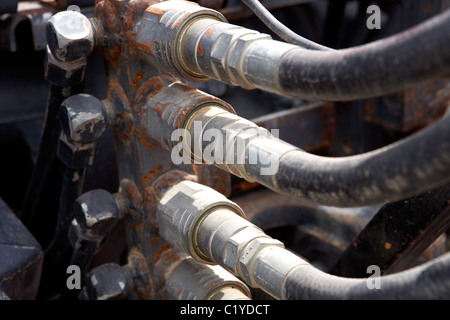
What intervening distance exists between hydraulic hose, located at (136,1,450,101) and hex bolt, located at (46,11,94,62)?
0.26 ft

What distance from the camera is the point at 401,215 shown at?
93cm

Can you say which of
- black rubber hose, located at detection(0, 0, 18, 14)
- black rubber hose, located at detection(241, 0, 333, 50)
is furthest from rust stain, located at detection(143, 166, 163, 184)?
black rubber hose, located at detection(0, 0, 18, 14)

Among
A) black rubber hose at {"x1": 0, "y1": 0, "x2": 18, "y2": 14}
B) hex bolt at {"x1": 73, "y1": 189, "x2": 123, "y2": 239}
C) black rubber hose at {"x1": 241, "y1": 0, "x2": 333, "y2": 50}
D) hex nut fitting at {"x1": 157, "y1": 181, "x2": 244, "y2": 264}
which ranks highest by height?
black rubber hose at {"x1": 241, "y1": 0, "x2": 333, "y2": 50}

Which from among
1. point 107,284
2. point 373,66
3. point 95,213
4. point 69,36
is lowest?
point 107,284

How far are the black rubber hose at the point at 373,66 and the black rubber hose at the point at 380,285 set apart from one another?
0.17 meters

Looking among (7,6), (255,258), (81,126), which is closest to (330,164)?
(255,258)

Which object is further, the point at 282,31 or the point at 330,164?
the point at 282,31

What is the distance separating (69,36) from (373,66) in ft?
1.55

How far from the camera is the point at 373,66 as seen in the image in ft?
1.70

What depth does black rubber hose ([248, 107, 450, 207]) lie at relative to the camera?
20.1 inches

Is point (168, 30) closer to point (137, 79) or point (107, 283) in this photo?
point (137, 79)

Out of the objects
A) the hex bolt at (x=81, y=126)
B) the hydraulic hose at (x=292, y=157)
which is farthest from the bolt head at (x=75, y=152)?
the hydraulic hose at (x=292, y=157)

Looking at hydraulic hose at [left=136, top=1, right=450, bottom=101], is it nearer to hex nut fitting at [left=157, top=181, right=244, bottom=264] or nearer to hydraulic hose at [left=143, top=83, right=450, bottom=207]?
hydraulic hose at [left=143, top=83, right=450, bottom=207]

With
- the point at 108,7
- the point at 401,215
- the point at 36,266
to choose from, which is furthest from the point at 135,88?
the point at 401,215
